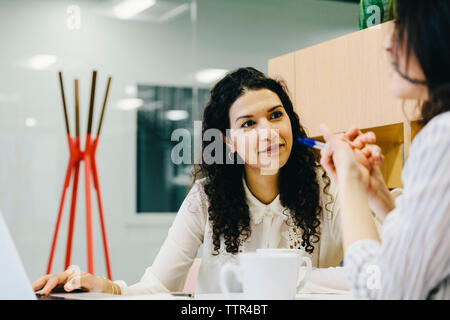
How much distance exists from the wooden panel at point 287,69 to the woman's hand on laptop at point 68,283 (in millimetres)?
1211

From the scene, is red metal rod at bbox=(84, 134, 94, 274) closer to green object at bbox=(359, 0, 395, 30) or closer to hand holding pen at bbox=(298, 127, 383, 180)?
green object at bbox=(359, 0, 395, 30)

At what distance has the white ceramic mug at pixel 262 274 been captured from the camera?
0.71 meters

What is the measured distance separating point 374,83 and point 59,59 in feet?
5.65

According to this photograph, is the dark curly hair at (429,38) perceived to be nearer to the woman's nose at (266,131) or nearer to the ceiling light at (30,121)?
the woman's nose at (266,131)

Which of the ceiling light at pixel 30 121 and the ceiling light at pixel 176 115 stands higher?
the ceiling light at pixel 176 115

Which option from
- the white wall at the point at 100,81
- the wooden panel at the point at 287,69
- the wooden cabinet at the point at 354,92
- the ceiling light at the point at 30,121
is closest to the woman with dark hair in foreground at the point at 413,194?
the wooden cabinet at the point at 354,92

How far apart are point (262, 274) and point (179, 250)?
0.66 meters

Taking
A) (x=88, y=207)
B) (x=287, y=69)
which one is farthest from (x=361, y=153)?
(x=88, y=207)

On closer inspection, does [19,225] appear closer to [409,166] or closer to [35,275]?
[35,275]

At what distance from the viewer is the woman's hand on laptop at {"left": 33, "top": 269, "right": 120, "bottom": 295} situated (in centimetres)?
97

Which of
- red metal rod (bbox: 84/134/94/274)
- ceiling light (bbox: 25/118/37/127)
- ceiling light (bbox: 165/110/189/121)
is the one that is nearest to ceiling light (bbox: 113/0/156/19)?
ceiling light (bbox: 165/110/189/121)

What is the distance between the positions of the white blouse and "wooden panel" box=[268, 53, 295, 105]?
751 mm

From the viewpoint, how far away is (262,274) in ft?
2.33
